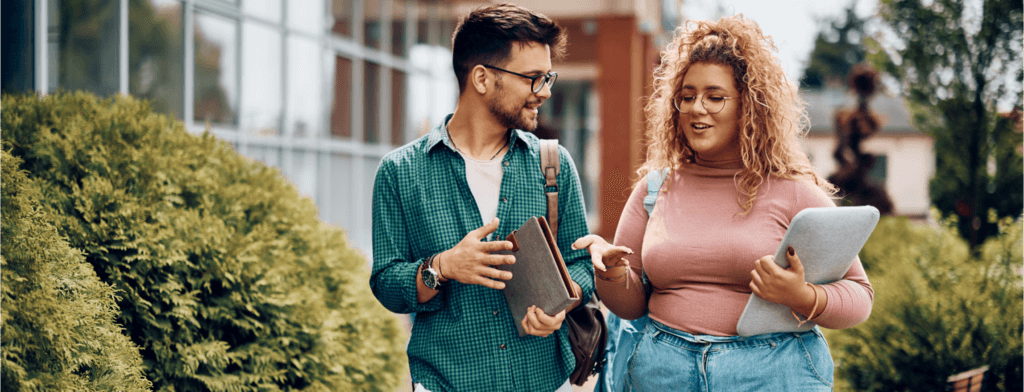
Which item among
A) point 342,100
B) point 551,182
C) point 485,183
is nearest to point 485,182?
point 485,183

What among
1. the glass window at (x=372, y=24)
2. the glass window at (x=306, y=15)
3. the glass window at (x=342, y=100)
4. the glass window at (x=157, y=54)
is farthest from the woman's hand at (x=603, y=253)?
the glass window at (x=372, y=24)

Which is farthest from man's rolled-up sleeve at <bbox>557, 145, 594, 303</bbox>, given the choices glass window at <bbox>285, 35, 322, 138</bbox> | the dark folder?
glass window at <bbox>285, 35, 322, 138</bbox>

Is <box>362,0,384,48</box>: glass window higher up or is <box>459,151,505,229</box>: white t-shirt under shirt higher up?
<box>362,0,384,48</box>: glass window

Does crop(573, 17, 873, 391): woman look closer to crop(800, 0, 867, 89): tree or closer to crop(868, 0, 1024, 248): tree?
crop(868, 0, 1024, 248): tree

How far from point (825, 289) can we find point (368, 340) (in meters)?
2.26

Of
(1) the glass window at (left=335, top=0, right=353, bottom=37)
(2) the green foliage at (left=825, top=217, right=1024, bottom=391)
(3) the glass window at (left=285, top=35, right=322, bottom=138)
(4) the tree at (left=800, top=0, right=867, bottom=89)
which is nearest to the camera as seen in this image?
(2) the green foliage at (left=825, top=217, right=1024, bottom=391)

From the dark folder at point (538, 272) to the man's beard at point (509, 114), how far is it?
400mm

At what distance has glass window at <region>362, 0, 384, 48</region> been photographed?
10145 mm

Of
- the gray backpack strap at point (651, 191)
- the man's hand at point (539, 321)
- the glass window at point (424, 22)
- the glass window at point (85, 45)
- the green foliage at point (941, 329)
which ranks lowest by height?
the green foliage at point (941, 329)

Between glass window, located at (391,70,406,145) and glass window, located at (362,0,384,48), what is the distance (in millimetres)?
642

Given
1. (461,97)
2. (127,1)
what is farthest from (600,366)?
(127,1)

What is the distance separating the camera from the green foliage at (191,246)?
2.73m

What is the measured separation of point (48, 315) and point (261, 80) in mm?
6070

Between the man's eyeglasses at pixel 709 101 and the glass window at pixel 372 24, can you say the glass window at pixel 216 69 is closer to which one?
the glass window at pixel 372 24
